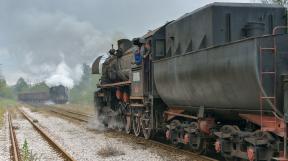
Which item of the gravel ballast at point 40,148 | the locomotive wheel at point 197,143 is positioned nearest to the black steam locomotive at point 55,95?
the gravel ballast at point 40,148

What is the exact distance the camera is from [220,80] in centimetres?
841

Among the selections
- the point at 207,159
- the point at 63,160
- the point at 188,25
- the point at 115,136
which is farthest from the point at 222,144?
the point at 115,136

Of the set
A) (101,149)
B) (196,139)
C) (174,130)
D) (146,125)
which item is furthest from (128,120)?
(196,139)

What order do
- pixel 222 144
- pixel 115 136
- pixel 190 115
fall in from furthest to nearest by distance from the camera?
pixel 115 136, pixel 190 115, pixel 222 144

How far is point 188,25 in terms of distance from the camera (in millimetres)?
10445

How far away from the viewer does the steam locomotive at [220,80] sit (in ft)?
24.2

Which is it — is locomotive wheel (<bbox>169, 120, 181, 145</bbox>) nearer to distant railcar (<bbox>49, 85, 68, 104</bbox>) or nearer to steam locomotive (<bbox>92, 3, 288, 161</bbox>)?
steam locomotive (<bbox>92, 3, 288, 161</bbox>)

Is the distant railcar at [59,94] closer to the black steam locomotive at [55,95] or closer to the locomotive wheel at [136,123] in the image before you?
the black steam locomotive at [55,95]

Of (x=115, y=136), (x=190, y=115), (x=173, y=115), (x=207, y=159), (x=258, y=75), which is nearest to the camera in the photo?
(x=258, y=75)

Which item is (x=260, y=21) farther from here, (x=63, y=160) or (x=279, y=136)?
(x=63, y=160)

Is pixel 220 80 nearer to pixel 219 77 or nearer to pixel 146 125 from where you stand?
pixel 219 77

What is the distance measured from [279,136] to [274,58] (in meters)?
1.34

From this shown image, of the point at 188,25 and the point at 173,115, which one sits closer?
the point at 188,25

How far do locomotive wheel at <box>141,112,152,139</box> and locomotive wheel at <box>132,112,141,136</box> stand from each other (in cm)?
54
